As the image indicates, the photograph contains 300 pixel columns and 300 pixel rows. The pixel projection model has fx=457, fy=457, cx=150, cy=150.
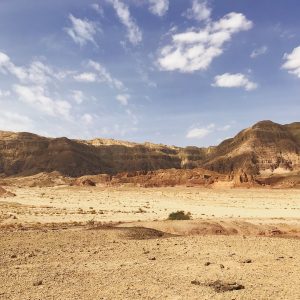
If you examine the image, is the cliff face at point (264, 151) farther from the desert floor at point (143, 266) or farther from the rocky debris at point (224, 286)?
the rocky debris at point (224, 286)

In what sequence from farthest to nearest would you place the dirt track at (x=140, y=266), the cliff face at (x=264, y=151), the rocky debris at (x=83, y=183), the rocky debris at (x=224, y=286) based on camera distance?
the cliff face at (x=264, y=151) → the rocky debris at (x=83, y=183) → the rocky debris at (x=224, y=286) → the dirt track at (x=140, y=266)

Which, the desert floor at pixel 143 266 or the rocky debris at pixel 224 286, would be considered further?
the rocky debris at pixel 224 286

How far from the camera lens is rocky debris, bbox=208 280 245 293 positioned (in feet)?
34.9

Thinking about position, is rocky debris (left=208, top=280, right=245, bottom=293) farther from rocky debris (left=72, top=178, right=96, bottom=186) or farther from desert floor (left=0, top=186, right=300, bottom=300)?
rocky debris (left=72, top=178, right=96, bottom=186)

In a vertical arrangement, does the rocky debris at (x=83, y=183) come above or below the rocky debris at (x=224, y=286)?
above

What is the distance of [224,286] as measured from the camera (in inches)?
428

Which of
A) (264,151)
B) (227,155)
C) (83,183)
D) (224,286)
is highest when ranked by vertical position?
(264,151)

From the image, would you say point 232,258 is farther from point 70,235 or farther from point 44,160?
point 44,160

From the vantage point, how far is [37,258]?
14328 millimetres

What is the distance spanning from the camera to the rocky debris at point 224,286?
34.9 feet

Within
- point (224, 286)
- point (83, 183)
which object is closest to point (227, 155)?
point (83, 183)

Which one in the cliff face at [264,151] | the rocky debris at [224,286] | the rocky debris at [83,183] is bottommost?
the rocky debris at [224,286]

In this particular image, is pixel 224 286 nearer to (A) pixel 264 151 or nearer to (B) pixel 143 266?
(B) pixel 143 266

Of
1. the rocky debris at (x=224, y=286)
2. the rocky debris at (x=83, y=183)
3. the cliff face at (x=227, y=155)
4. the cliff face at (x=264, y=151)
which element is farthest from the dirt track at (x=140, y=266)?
the cliff face at (x=264, y=151)
